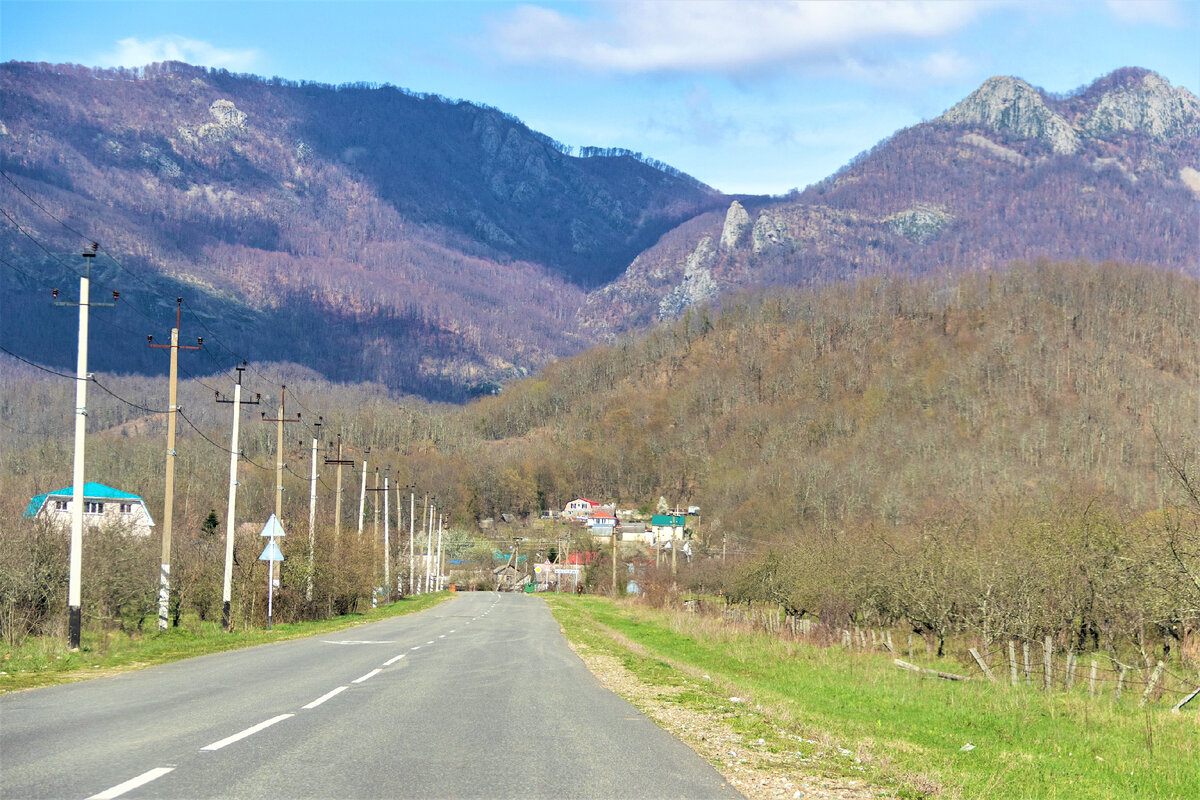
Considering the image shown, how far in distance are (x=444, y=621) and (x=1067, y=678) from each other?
2910 cm

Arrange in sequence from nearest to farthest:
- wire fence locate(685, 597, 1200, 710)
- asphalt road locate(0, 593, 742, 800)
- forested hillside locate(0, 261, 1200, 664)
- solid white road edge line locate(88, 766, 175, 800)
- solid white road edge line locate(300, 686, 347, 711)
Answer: solid white road edge line locate(88, 766, 175, 800) → asphalt road locate(0, 593, 742, 800) → solid white road edge line locate(300, 686, 347, 711) → wire fence locate(685, 597, 1200, 710) → forested hillside locate(0, 261, 1200, 664)

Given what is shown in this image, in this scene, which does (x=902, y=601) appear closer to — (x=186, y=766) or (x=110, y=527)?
(x=110, y=527)

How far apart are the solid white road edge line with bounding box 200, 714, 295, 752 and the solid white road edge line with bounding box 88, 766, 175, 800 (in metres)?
1.07

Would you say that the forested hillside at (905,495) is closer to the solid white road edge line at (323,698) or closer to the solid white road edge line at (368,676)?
the solid white road edge line at (368,676)

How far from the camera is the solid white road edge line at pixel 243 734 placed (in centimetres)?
1020

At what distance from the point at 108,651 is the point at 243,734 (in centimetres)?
1493

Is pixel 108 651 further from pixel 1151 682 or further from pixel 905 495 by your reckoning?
pixel 905 495

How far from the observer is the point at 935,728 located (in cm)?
Result: 1758

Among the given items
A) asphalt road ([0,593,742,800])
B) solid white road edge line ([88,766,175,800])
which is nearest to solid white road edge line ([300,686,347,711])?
asphalt road ([0,593,742,800])

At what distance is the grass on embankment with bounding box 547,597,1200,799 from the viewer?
11766mm

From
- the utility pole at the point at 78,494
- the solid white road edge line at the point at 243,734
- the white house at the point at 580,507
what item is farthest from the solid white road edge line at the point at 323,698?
the white house at the point at 580,507

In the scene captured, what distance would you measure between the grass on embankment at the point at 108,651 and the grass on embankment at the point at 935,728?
10575mm

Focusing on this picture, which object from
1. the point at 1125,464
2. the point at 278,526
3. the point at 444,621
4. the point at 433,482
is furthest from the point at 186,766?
the point at 433,482

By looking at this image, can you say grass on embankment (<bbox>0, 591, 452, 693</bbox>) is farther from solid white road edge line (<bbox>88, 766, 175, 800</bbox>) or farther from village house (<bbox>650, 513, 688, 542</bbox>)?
village house (<bbox>650, 513, 688, 542</bbox>)
